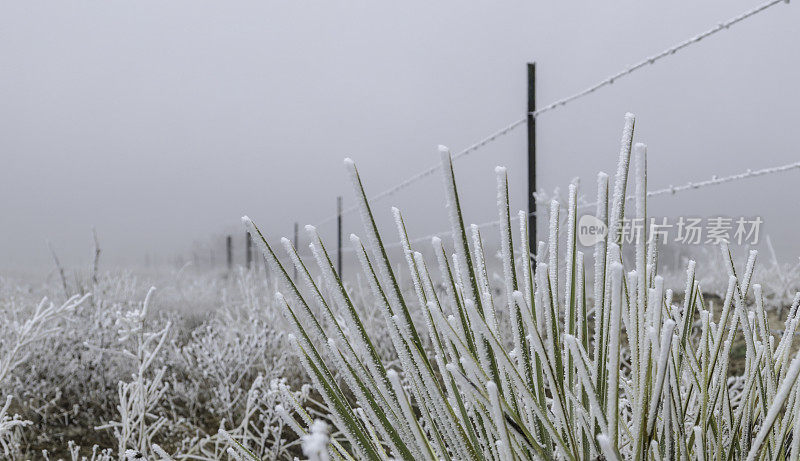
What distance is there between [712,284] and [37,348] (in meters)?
5.87

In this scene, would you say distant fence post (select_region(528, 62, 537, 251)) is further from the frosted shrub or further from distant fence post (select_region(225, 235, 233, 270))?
distant fence post (select_region(225, 235, 233, 270))

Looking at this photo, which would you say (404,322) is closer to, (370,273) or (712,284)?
(370,273)

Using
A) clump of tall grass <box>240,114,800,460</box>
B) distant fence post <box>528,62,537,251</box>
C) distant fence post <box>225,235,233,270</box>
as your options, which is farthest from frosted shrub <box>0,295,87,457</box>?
distant fence post <box>225,235,233,270</box>

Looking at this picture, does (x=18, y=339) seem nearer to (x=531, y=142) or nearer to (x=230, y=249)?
(x=531, y=142)

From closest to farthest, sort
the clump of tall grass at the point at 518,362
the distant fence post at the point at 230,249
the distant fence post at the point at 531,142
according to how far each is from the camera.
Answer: the clump of tall grass at the point at 518,362 < the distant fence post at the point at 531,142 < the distant fence post at the point at 230,249


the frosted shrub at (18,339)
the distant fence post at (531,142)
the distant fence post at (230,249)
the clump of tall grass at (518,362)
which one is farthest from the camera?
the distant fence post at (230,249)

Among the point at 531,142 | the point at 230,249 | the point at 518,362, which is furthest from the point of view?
the point at 230,249

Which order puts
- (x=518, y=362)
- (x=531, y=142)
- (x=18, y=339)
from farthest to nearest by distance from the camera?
(x=531, y=142), (x=18, y=339), (x=518, y=362)

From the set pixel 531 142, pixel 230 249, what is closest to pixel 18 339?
pixel 531 142

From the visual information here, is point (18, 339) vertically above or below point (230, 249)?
above

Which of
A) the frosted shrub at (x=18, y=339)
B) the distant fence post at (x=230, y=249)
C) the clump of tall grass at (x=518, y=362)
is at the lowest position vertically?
the distant fence post at (x=230, y=249)

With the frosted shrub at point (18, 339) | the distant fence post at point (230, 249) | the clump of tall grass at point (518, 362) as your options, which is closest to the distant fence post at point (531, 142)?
the frosted shrub at point (18, 339)

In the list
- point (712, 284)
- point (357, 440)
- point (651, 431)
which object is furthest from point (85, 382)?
point (712, 284)

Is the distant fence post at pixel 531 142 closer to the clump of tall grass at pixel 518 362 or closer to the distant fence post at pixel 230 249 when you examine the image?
the clump of tall grass at pixel 518 362
